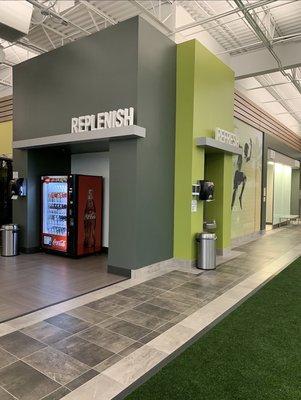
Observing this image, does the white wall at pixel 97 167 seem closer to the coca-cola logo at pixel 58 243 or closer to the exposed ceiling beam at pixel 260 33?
the coca-cola logo at pixel 58 243

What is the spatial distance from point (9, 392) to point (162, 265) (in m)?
3.91

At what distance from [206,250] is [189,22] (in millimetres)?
5470

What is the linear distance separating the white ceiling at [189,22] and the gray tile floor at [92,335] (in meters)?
5.36

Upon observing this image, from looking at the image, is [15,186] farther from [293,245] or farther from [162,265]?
[293,245]

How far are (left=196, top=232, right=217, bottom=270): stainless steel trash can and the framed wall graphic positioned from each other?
3239 millimetres

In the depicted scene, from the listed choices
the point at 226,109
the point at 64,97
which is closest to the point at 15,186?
the point at 64,97

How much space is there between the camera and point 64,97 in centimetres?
A: 641

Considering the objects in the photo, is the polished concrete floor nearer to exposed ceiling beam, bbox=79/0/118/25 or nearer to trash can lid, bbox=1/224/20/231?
trash can lid, bbox=1/224/20/231

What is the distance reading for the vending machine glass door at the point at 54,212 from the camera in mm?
6828

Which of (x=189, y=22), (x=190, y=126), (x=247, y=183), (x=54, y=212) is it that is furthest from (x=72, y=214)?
(x=247, y=183)

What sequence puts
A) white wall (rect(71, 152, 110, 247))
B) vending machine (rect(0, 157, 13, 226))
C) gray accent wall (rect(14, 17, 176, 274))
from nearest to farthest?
gray accent wall (rect(14, 17, 176, 274)), white wall (rect(71, 152, 110, 247)), vending machine (rect(0, 157, 13, 226))

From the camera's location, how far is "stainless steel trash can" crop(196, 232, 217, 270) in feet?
19.8

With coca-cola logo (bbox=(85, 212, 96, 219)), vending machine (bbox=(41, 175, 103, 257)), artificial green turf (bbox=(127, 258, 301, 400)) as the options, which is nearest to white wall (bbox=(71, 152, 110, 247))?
vending machine (bbox=(41, 175, 103, 257))

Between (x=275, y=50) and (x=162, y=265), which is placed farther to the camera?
A: (x=275, y=50)
